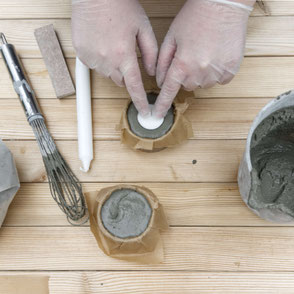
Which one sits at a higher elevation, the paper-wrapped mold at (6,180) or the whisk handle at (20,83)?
the whisk handle at (20,83)

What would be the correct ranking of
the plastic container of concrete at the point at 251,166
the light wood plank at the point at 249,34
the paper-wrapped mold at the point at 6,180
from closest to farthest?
1. the plastic container of concrete at the point at 251,166
2. the paper-wrapped mold at the point at 6,180
3. the light wood plank at the point at 249,34

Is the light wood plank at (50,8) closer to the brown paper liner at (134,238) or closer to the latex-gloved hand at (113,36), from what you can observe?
the latex-gloved hand at (113,36)

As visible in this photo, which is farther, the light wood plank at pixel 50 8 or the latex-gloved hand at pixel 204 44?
the light wood plank at pixel 50 8

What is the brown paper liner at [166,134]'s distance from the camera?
618mm

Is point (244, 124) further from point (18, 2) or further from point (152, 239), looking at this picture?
point (18, 2)

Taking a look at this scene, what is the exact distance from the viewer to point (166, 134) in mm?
619

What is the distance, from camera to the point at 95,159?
0.68 metres

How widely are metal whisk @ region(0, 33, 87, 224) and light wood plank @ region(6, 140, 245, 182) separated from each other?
0.03m

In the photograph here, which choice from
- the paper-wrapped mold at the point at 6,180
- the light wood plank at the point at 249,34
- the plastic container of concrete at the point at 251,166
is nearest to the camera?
the plastic container of concrete at the point at 251,166

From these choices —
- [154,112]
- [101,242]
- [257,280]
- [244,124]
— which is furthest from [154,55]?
[257,280]

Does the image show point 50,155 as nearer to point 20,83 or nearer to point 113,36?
point 20,83

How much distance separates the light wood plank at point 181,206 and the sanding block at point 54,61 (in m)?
0.21

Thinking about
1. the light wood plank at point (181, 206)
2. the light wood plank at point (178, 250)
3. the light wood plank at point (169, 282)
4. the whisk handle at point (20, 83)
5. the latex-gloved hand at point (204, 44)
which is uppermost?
the latex-gloved hand at point (204, 44)

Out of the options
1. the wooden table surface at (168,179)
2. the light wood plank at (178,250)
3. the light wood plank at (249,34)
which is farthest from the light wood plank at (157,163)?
the light wood plank at (249,34)
